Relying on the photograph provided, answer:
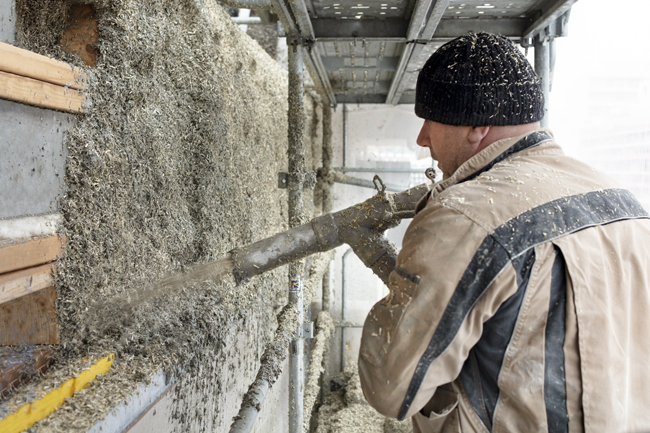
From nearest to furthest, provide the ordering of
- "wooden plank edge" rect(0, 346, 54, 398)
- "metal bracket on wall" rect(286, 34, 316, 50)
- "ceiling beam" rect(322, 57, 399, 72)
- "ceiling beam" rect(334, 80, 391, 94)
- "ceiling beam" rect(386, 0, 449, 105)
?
1. "wooden plank edge" rect(0, 346, 54, 398)
2. "ceiling beam" rect(386, 0, 449, 105)
3. "metal bracket on wall" rect(286, 34, 316, 50)
4. "ceiling beam" rect(322, 57, 399, 72)
5. "ceiling beam" rect(334, 80, 391, 94)

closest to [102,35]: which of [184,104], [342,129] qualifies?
[184,104]

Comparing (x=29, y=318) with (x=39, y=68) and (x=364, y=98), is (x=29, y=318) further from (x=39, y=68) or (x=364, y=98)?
(x=364, y=98)

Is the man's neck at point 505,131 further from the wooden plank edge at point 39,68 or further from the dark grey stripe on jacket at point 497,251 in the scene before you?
the wooden plank edge at point 39,68

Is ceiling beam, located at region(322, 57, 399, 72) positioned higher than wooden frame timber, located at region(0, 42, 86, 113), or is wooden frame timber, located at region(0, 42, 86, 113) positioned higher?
ceiling beam, located at region(322, 57, 399, 72)

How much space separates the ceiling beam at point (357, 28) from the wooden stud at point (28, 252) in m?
1.53

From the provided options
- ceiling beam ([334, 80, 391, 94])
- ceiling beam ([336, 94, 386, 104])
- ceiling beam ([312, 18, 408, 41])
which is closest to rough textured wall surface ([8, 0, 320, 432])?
ceiling beam ([312, 18, 408, 41])

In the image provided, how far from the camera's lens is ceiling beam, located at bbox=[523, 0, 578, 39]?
1.74m

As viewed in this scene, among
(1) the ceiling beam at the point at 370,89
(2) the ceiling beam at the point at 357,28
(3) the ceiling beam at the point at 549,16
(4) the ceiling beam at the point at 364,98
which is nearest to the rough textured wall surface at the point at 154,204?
(2) the ceiling beam at the point at 357,28

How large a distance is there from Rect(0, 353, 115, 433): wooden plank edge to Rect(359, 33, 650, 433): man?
582mm

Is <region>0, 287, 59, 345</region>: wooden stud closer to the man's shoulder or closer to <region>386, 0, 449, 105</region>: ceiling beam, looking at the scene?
the man's shoulder

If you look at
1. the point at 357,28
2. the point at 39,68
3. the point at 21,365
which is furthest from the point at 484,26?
the point at 21,365

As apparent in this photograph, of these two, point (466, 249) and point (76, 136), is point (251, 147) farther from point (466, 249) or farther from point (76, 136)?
point (466, 249)

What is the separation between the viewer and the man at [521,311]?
31.2 inches

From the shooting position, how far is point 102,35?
3.71 ft
